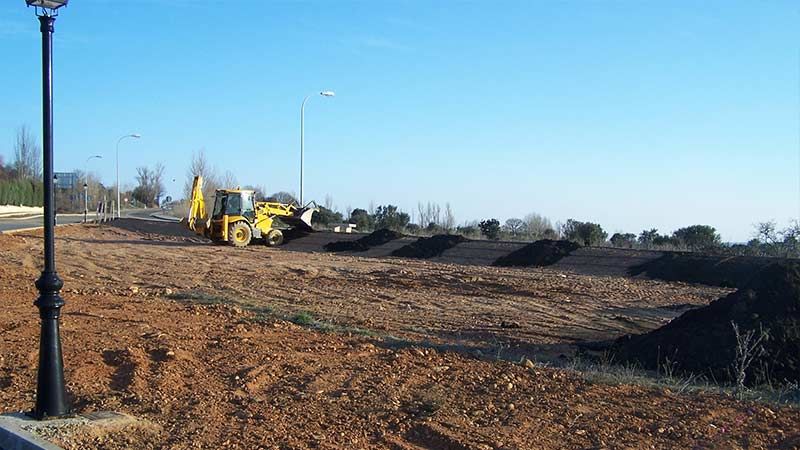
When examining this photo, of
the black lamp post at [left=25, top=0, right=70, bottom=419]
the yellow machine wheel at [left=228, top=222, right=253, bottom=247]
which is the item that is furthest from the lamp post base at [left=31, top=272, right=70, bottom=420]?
the yellow machine wheel at [left=228, top=222, right=253, bottom=247]

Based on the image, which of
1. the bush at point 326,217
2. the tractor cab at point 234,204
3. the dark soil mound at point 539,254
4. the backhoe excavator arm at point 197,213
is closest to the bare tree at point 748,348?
the dark soil mound at point 539,254

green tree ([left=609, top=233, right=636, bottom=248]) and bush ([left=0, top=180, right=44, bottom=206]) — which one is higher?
bush ([left=0, top=180, right=44, bottom=206])

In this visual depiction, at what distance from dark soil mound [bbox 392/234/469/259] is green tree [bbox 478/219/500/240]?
10.2 meters

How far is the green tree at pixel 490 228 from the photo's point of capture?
47.7 metres

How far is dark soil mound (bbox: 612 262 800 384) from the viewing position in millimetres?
9766

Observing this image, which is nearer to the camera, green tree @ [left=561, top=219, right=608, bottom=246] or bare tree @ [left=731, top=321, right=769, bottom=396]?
bare tree @ [left=731, top=321, right=769, bottom=396]

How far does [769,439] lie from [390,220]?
5526 cm

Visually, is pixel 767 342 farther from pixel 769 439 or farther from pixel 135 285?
pixel 135 285

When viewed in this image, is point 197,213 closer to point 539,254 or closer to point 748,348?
point 539,254

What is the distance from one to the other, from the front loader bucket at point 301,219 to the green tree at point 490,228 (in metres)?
11.1

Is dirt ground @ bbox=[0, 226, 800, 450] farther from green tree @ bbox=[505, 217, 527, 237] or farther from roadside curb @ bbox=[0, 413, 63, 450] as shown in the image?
green tree @ bbox=[505, 217, 527, 237]

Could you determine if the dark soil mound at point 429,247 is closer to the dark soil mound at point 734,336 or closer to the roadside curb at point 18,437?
the dark soil mound at point 734,336

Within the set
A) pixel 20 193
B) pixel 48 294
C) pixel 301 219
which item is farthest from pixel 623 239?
pixel 20 193

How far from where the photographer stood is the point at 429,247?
119ft
